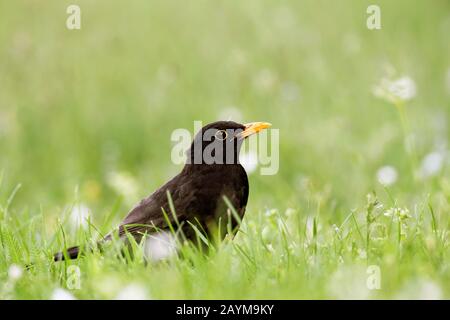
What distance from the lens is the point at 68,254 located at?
3639 millimetres

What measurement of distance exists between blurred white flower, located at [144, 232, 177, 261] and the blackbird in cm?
5

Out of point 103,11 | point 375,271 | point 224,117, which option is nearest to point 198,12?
point 103,11

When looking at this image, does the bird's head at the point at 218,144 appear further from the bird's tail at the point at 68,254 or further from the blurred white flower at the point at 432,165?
Answer: the blurred white flower at the point at 432,165

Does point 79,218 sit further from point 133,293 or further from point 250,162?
point 250,162

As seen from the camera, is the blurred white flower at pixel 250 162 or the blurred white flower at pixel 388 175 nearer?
the blurred white flower at pixel 250 162

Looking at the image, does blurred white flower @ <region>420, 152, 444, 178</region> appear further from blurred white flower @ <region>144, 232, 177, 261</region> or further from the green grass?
blurred white flower @ <region>144, 232, 177, 261</region>

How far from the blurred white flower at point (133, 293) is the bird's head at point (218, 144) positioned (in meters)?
1.11

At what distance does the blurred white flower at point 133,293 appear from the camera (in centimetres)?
302

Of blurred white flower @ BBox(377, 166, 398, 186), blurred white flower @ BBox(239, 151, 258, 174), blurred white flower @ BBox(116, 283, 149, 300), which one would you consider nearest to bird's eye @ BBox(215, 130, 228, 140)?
blurred white flower @ BBox(116, 283, 149, 300)

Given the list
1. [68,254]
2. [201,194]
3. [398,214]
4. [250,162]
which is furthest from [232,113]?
[68,254]

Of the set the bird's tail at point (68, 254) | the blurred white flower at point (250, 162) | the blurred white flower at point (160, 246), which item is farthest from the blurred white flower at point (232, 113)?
the bird's tail at point (68, 254)

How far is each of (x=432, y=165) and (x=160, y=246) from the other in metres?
3.18
